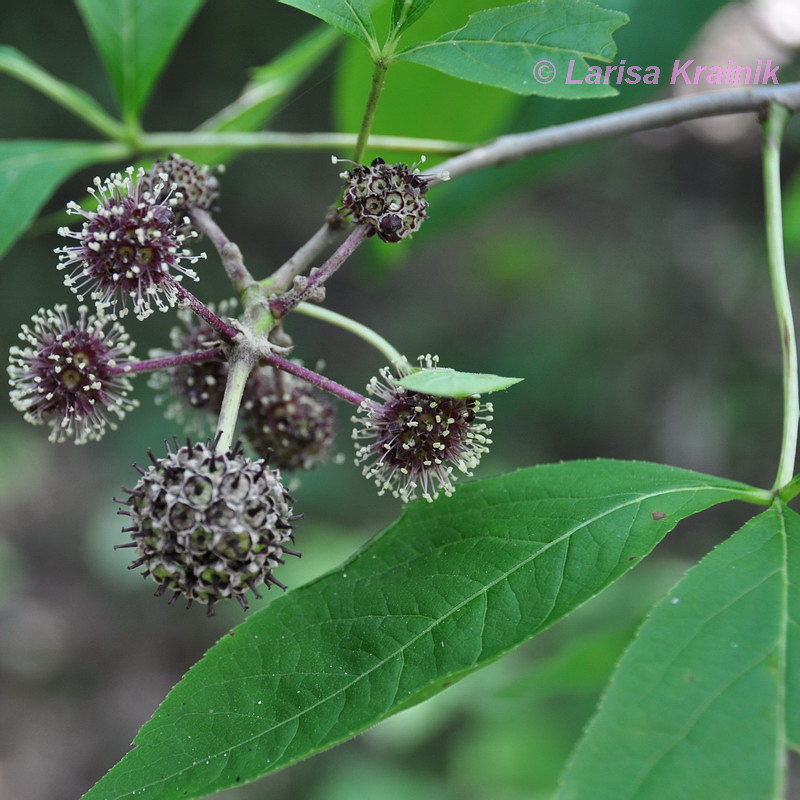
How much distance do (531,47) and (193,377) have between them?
1.38 m

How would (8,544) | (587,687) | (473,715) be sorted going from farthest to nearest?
(8,544)
(473,715)
(587,687)

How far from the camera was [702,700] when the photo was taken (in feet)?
5.12

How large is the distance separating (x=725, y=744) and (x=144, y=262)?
64.9 inches

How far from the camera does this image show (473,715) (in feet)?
24.6

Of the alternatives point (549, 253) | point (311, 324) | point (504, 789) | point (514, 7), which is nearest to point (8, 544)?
point (311, 324)

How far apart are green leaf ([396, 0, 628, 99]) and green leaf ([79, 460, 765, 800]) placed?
0.99m

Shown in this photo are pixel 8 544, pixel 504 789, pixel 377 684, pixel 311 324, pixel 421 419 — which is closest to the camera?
pixel 377 684

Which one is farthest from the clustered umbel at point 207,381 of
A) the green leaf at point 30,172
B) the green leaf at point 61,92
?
the green leaf at point 61,92

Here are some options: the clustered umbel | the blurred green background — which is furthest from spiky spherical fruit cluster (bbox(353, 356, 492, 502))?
the blurred green background

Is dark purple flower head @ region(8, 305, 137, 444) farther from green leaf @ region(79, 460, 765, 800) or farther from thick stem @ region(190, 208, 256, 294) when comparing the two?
green leaf @ region(79, 460, 765, 800)

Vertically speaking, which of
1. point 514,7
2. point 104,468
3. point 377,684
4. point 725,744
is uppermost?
point 104,468

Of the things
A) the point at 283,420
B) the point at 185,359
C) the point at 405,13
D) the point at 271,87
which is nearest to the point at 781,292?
the point at 405,13

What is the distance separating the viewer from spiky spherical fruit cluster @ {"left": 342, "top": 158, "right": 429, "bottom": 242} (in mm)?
2178

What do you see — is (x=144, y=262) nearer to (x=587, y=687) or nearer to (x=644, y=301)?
(x=587, y=687)
